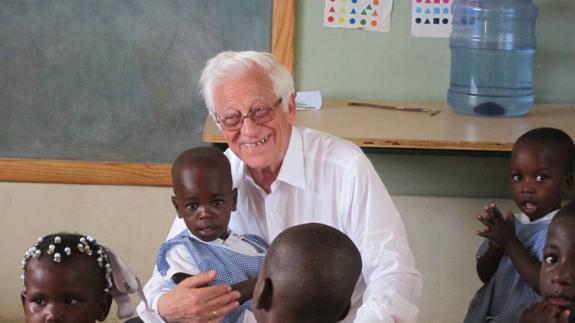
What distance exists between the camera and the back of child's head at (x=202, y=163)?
2.65m

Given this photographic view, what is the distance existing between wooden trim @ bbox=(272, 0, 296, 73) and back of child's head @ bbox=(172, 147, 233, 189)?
128 cm

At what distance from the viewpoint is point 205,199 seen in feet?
8.60

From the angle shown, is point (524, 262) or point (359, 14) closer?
point (524, 262)

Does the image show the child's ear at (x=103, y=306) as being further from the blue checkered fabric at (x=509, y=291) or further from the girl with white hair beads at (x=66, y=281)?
the blue checkered fabric at (x=509, y=291)

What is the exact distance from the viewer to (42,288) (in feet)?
6.90

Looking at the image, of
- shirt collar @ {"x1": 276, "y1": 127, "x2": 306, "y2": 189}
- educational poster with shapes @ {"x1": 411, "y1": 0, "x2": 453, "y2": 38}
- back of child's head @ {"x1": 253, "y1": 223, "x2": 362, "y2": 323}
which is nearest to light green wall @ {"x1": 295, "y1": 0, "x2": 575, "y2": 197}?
educational poster with shapes @ {"x1": 411, "y1": 0, "x2": 453, "y2": 38}

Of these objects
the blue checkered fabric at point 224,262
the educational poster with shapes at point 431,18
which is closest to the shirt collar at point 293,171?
the blue checkered fabric at point 224,262

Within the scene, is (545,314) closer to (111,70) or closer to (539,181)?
(539,181)

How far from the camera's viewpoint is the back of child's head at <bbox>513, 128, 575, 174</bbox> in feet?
Result: 9.26

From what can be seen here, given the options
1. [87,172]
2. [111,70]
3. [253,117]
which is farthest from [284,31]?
[253,117]

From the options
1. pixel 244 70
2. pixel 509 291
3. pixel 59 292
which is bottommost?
pixel 509 291

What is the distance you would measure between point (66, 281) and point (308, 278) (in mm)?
663

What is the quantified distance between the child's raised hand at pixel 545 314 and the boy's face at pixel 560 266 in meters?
0.01

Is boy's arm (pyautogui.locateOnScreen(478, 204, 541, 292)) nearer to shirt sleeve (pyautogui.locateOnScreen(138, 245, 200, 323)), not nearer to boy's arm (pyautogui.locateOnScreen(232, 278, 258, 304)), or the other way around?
boy's arm (pyautogui.locateOnScreen(232, 278, 258, 304))
